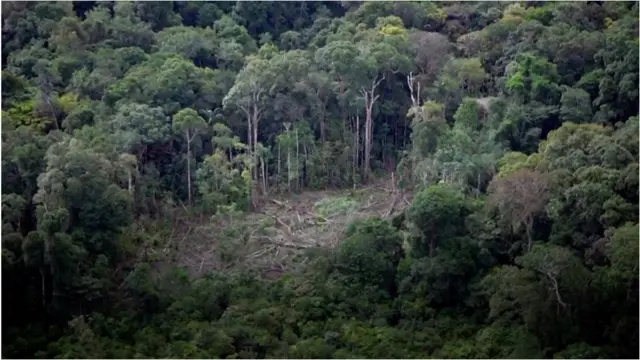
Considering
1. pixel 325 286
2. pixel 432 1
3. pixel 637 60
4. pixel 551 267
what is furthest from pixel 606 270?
pixel 432 1

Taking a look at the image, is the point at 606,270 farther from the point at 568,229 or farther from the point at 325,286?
the point at 325,286

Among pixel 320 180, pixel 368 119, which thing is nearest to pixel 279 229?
pixel 320 180

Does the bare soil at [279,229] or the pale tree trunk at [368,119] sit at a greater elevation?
the pale tree trunk at [368,119]

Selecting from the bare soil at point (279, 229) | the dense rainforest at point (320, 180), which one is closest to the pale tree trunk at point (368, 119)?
the dense rainforest at point (320, 180)

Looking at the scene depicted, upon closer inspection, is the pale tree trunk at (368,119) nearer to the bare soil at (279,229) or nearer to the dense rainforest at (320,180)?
the dense rainforest at (320,180)

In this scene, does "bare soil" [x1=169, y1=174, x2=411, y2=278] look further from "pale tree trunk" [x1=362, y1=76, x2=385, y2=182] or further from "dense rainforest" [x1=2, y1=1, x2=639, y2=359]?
"pale tree trunk" [x1=362, y1=76, x2=385, y2=182]

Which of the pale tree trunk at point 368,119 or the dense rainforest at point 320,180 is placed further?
the pale tree trunk at point 368,119
